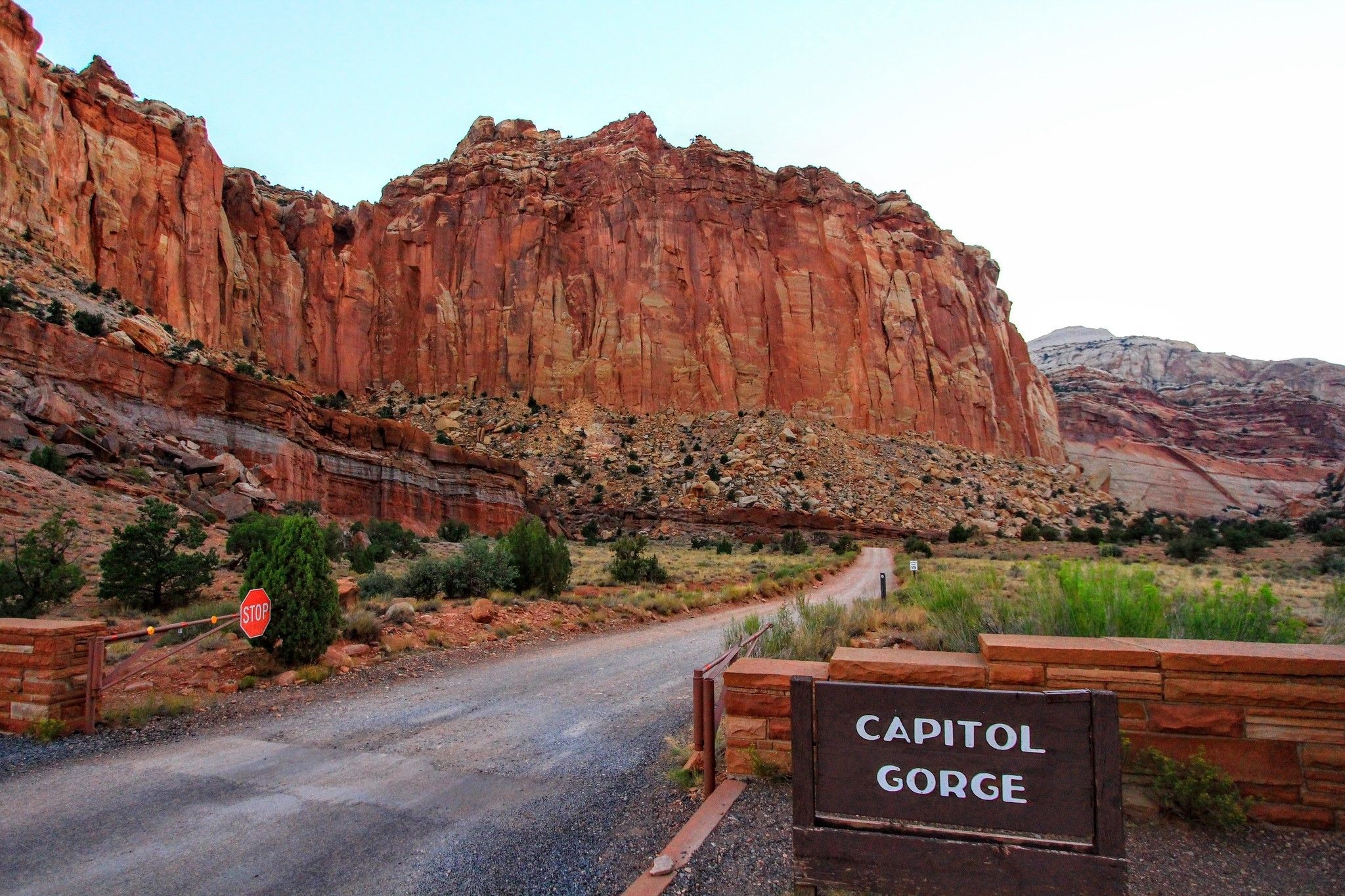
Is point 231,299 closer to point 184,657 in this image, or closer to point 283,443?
point 283,443

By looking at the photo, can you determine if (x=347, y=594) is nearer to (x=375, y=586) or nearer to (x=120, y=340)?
(x=375, y=586)

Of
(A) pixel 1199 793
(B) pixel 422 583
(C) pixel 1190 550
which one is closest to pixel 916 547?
(C) pixel 1190 550

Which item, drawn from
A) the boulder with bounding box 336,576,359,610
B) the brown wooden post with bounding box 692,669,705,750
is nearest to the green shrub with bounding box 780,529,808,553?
the boulder with bounding box 336,576,359,610

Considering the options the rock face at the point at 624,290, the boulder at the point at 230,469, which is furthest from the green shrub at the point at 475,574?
the rock face at the point at 624,290

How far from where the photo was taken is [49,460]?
20328 mm

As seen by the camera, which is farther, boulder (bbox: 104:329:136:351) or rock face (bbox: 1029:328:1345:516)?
rock face (bbox: 1029:328:1345:516)

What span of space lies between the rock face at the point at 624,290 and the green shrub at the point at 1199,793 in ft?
184

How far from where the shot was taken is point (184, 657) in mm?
9414

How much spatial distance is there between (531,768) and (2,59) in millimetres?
53138

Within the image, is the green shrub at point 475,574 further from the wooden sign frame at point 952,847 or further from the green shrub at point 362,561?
the wooden sign frame at point 952,847

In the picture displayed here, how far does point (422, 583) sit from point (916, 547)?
1294 inches

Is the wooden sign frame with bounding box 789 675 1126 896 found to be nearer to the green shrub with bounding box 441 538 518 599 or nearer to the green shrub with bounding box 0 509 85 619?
the green shrub with bounding box 441 538 518 599

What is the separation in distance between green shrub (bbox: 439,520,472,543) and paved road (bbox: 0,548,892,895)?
26.5 m

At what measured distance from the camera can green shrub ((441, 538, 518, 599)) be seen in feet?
51.1
